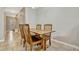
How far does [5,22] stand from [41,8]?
58 centimetres

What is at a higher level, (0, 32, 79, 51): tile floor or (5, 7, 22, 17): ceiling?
(5, 7, 22, 17): ceiling

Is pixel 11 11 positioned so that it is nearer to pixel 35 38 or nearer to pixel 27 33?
pixel 27 33

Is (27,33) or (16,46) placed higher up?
(27,33)

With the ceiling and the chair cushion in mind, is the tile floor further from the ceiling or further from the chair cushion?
the ceiling

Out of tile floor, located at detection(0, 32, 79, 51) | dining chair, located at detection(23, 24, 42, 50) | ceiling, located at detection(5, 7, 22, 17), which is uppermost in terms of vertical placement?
ceiling, located at detection(5, 7, 22, 17)

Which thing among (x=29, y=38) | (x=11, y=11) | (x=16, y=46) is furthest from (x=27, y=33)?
(x=11, y=11)

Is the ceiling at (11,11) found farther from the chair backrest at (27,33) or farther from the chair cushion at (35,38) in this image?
the chair cushion at (35,38)

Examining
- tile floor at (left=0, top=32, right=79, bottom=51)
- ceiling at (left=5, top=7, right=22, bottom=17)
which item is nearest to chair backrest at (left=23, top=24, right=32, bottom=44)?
tile floor at (left=0, top=32, right=79, bottom=51)

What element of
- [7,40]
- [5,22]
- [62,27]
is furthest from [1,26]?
[62,27]

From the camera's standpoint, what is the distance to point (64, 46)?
7.68 ft

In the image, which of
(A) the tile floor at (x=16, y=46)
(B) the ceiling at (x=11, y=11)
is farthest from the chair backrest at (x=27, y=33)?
(B) the ceiling at (x=11, y=11)

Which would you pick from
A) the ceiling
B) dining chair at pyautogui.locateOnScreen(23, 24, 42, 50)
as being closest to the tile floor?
dining chair at pyautogui.locateOnScreen(23, 24, 42, 50)

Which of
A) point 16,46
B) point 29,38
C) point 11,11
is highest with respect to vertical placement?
point 11,11
